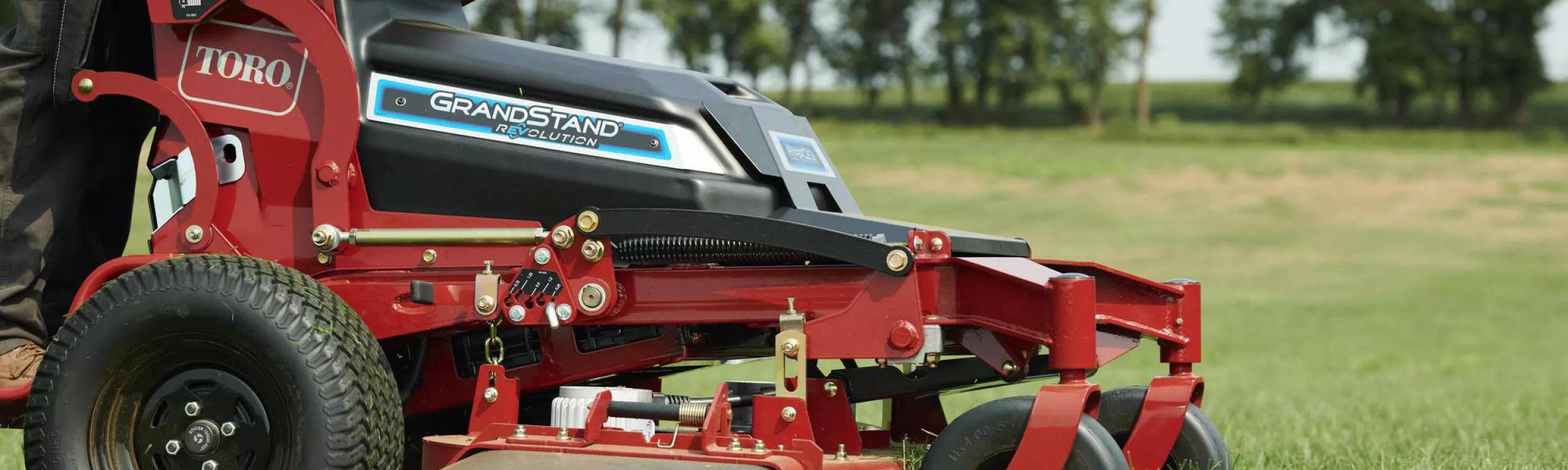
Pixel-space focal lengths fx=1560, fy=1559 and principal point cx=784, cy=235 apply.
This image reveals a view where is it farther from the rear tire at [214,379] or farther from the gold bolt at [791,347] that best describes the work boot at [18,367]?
the gold bolt at [791,347]

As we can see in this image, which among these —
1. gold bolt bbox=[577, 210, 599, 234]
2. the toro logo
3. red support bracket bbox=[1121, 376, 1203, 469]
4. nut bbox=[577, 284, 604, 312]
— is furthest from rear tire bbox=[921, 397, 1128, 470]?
the toro logo

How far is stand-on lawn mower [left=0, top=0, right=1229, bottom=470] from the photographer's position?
3.97 meters

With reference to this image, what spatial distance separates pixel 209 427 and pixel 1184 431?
2.73 m

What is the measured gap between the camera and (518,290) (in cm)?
419

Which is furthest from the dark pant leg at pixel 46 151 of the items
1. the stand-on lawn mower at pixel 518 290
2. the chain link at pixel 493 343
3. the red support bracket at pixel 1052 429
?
the red support bracket at pixel 1052 429

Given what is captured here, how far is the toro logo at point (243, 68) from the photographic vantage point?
14.7ft

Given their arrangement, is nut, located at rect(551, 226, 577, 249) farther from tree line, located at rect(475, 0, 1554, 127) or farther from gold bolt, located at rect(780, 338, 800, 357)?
tree line, located at rect(475, 0, 1554, 127)

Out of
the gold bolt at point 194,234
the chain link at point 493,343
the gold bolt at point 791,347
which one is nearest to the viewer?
the gold bolt at point 791,347

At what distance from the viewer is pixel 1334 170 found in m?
36.1

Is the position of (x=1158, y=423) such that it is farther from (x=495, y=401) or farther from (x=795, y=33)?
(x=795, y=33)

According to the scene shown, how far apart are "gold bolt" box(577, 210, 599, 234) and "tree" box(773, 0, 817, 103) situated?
69593 mm

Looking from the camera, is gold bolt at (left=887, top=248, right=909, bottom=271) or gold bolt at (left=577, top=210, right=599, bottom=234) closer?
gold bolt at (left=887, top=248, right=909, bottom=271)

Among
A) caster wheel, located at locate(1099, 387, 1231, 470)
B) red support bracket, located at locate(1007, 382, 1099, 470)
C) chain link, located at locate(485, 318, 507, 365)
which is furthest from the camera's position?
caster wheel, located at locate(1099, 387, 1231, 470)

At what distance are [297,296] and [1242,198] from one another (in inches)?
1226
